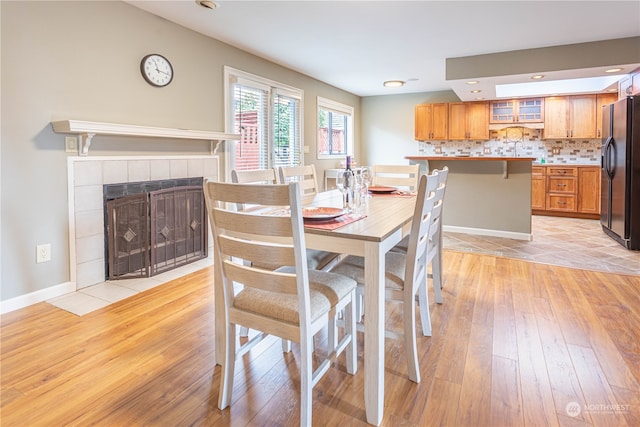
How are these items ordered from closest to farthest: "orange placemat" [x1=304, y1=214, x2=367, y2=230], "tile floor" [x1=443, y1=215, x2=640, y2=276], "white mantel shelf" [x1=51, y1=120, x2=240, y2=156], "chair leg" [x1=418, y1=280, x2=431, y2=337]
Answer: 1. "orange placemat" [x1=304, y1=214, x2=367, y2=230]
2. "chair leg" [x1=418, y1=280, x2=431, y2=337]
3. "white mantel shelf" [x1=51, y1=120, x2=240, y2=156]
4. "tile floor" [x1=443, y1=215, x2=640, y2=276]

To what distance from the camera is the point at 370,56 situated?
4508 millimetres

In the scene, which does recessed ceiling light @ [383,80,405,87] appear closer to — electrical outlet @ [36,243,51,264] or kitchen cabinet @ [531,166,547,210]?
kitchen cabinet @ [531,166,547,210]

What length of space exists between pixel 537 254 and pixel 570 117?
3.60 meters

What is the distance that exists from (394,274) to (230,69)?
319 cm

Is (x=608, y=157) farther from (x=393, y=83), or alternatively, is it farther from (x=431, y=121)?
(x=393, y=83)

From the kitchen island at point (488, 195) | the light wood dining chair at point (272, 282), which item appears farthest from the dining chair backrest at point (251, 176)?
the kitchen island at point (488, 195)

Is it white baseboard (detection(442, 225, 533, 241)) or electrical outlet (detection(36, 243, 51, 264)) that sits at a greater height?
electrical outlet (detection(36, 243, 51, 264))

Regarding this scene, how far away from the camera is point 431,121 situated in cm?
680

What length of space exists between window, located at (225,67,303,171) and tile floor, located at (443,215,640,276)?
95.3 inches

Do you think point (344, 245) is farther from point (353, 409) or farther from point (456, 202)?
point (456, 202)

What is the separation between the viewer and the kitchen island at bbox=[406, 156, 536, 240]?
15.2 ft

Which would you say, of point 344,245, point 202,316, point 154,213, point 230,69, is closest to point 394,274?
point 344,245

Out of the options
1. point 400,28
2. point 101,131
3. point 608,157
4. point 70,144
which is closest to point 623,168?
point 608,157

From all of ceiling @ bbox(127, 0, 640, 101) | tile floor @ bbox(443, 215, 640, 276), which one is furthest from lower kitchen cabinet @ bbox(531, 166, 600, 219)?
ceiling @ bbox(127, 0, 640, 101)
